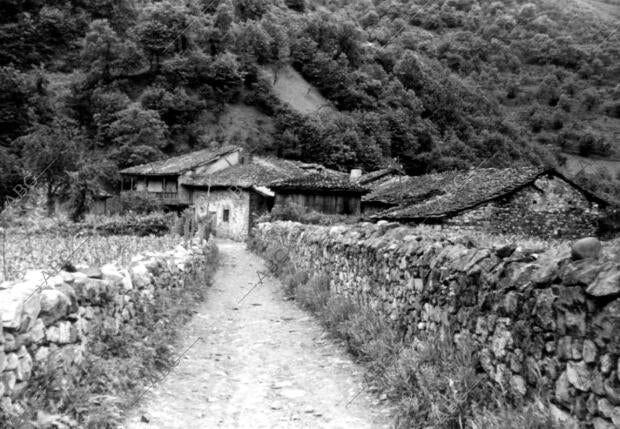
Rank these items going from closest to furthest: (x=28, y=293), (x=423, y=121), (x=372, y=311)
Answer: (x=28, y=293) < (x=372, y=311) < (x=423, y=121)

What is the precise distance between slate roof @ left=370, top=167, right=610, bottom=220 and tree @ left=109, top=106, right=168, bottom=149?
98.6 feet

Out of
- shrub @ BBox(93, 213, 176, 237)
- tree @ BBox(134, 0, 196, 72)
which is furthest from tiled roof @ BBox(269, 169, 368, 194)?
tree @ BBox(134, 0, 196, 72)

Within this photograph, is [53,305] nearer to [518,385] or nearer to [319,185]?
[518,385]

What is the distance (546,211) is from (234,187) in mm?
24455

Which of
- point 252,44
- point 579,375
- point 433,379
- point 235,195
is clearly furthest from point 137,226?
point 252,44

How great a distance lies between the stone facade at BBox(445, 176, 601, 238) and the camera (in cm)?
1948

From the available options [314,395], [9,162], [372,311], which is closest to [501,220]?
[372,311]

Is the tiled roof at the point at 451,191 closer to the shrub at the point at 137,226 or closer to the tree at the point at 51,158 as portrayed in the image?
the shrub at the point at 137,226

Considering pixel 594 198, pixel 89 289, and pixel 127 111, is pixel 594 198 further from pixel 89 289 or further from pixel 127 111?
pixel 127 111

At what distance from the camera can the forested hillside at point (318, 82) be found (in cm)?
5412

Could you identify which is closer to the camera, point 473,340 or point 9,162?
point 473,340

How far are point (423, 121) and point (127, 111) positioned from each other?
39688mm

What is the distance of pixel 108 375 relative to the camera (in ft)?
15.9

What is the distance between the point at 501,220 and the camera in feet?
63.6
